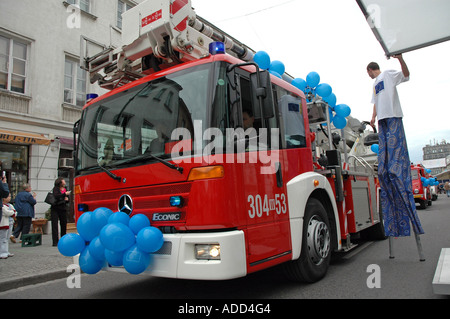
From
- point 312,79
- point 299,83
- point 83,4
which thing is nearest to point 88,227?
point 299,83

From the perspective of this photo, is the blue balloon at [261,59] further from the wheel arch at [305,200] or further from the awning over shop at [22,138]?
the awning over shop at [22,138]

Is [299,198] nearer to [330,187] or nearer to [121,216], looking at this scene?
[330,187]

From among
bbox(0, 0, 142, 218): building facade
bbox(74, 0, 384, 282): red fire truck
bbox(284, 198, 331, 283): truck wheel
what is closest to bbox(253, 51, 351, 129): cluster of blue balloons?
bbox(74, 0, 384, 282): red fire truck

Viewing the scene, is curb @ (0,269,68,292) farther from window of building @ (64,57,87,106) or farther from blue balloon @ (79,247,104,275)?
window of building @ (64,57,87,106)

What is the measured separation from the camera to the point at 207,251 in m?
3.05

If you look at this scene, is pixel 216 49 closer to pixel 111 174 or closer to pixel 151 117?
pixel 151 117

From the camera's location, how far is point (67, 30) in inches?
521

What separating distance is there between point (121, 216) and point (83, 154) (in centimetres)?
142

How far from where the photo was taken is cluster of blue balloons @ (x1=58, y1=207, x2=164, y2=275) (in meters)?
3.11

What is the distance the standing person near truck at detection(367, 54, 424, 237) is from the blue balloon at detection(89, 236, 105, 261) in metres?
4.11

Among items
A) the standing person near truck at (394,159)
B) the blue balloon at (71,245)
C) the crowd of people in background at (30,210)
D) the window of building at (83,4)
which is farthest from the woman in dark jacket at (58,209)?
the window of building at (83,4)

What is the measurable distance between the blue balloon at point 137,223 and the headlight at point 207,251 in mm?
587

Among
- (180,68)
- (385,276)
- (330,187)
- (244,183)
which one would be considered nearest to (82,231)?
(244,183)

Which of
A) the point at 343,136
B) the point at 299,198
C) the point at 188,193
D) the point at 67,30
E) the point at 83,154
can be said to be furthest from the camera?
the point at 67,30
